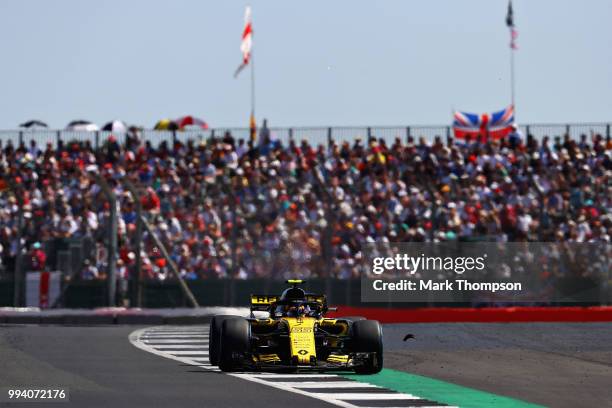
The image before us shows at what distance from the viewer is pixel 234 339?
17.3m

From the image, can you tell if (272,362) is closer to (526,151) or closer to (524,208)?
(524,208)

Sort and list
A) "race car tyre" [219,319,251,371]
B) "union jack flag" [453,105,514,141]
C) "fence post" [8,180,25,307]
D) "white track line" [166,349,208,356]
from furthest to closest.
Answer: "union jack flag" [453,105,514,141], "fence post" [8,180,25,307], "white track line" [166,349,208,356], "race car tyre" [219,319,251,371]

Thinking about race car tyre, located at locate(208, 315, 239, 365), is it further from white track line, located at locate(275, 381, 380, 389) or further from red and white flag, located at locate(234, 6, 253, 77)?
red and white flag, located at locate(234, 6, 253, 77)

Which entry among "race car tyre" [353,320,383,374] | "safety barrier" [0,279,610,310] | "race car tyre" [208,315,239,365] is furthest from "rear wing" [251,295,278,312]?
"safety barrier" [0,279,610,310]

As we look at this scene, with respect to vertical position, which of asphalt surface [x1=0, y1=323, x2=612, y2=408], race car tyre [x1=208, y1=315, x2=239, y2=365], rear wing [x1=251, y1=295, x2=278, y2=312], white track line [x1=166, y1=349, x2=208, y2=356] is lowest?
white track line [x1=166, y1=349, x2=208, y2=356]

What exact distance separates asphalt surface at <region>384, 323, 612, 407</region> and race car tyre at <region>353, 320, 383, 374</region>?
716 millimetres

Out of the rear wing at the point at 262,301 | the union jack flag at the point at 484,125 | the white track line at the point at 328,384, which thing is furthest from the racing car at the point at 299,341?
the union jack flag at the point at 484,125

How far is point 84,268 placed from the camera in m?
33.5

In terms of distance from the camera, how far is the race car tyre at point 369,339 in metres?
17.3

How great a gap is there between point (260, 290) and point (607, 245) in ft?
23.7

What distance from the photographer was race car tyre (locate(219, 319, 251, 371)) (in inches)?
676

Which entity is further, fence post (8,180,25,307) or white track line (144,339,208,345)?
fence post (8,180,25,307)

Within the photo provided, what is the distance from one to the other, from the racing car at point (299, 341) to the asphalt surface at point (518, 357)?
3.16ft

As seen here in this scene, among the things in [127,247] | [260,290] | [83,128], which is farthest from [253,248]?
[83,128]
